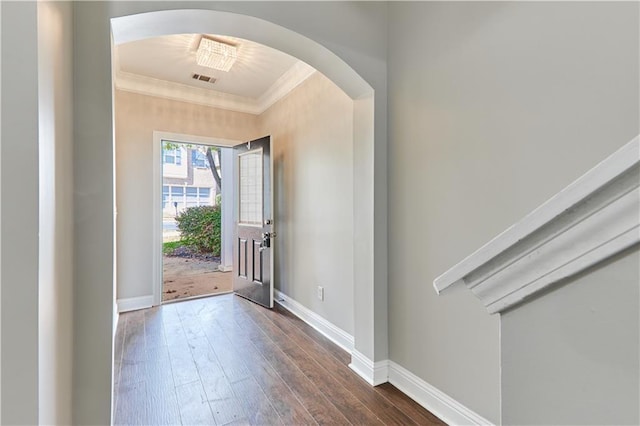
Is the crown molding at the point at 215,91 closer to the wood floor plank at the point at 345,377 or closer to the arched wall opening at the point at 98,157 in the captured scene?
the arched wall opening at the point at 98,157

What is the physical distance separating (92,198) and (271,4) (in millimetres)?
1447

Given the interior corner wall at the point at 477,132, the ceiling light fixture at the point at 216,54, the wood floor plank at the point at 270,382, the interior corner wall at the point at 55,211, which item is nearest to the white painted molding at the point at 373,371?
the interior corner wall at the point at 477,132

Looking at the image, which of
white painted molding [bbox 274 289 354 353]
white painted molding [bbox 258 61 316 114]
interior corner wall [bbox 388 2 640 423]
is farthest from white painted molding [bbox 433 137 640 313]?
white painted molding [bbox 258 61 316 114]

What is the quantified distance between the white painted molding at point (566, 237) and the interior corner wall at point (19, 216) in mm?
1113

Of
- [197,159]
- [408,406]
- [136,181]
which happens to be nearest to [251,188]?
[136,181]

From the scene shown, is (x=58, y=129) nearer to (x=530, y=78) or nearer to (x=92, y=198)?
(x=92, y=198)

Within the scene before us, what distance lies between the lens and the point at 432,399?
1.74m

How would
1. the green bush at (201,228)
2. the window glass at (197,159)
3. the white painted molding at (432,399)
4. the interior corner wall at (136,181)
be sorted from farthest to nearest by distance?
1. the window glass at (197,159)
2. the green bush at (201,228)
3. the interior corner wall at (136,181)
4. the white painted molding at (432,399)

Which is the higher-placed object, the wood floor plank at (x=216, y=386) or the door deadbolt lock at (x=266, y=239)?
the door deadbolt lock at (x=266, y=239)

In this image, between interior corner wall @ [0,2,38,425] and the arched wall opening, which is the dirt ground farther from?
interior corner wall @ [0,2,38,425]

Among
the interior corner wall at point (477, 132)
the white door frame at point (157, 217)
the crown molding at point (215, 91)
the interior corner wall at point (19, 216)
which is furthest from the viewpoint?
the white door frame at point (157, 217)

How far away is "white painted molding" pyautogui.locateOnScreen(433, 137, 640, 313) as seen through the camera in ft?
1.16

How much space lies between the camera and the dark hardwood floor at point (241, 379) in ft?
5.62

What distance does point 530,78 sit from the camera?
1.31m
